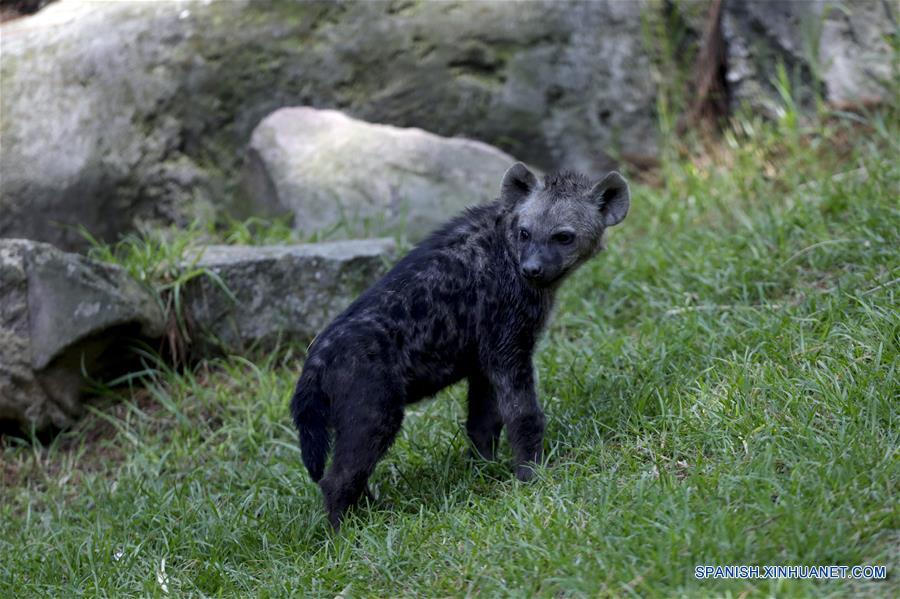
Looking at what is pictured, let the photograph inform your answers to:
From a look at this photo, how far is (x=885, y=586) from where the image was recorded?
3613mm

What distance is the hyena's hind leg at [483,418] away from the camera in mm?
5617

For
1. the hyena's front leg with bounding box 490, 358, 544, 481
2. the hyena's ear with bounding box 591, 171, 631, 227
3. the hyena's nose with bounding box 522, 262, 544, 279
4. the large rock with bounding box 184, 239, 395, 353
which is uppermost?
the hyena's ear with bounding box 591, 171, 631, 227

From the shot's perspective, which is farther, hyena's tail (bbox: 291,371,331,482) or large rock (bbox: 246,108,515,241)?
large rock (bbox: 246,108,515,241)

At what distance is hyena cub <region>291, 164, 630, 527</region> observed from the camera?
502cm

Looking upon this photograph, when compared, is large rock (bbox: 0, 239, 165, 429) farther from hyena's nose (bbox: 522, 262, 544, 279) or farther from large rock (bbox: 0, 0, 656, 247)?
hyena's nose (bbox: 522, 262, 544, 279)

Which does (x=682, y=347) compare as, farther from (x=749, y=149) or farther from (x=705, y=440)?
(x=749, y=149)

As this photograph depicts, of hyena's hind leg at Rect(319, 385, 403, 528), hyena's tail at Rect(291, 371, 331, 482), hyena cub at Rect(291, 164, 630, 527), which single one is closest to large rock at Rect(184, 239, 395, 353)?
hyena cub at Rect(291, 164, 630, 527)

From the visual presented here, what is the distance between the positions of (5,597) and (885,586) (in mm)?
4053

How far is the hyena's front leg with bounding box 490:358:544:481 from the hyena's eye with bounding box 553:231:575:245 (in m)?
0.70

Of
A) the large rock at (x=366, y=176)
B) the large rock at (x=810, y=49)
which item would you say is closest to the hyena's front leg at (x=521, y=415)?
the large rock at (x=366, y=176)

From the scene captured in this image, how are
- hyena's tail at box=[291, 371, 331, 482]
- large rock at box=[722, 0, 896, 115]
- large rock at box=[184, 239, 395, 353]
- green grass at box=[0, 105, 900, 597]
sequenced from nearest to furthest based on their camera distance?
green grass at box=[0, 105, 900, 597]
hyena's tail at box=[291, 371, 331, 482]
large rock at box=[184, 239, 395, 353]
large rock at box=[722, 0, 896, 115]

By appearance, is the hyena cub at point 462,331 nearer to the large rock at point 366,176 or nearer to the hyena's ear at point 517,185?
the hyena's ear at point 517,185

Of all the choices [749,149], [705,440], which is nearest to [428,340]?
[705,440]

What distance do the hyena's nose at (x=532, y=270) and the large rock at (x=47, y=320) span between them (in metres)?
3.12
